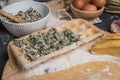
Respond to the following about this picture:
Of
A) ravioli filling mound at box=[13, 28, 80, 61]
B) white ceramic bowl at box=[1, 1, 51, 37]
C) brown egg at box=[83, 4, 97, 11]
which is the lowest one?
ravioli filling mound at box=[13, 28, 80, 61]

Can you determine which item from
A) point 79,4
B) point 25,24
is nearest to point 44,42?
point 25,24

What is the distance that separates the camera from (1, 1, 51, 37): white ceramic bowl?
0.84 meters

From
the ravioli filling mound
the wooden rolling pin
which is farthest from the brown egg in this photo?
the wooden rolling pin

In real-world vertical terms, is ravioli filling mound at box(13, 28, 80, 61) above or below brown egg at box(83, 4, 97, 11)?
below

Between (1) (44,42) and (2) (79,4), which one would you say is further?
(2) (79,4)

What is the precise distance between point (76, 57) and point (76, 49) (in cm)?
4

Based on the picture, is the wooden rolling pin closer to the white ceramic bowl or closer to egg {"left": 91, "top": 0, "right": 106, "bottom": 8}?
the white ceramic bowl

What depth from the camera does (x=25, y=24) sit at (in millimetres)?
826

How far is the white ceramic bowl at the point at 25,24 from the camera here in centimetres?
84

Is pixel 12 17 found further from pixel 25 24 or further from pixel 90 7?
pixel 90 7

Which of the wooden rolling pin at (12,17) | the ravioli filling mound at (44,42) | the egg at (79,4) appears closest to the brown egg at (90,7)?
the egg at (79,4)

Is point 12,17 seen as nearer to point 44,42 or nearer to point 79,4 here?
point 44,42

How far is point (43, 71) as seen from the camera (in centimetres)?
73

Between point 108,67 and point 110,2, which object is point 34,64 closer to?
point 108,67
